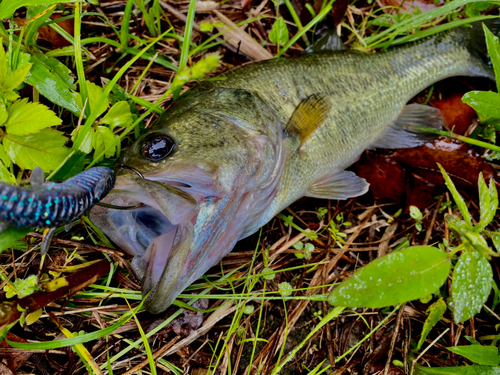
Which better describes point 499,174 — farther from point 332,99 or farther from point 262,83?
point 262,83

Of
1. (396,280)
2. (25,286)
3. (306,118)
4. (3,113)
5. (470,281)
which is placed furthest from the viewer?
(306,118)

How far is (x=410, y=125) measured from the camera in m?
3.23

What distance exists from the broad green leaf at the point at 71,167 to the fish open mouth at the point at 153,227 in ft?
1.09

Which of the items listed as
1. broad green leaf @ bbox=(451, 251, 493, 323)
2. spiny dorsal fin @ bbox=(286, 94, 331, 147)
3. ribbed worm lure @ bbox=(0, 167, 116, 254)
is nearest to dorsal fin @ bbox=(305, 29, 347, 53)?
spiny dorsal fin @ bbox=(286, 94, 331, 147)

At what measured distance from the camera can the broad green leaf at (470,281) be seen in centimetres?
209

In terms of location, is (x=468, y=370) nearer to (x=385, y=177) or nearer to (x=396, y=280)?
(x=396, y=280)

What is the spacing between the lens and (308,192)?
290 centimetres

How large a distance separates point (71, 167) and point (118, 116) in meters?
0.46

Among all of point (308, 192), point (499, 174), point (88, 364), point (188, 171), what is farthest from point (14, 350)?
point (499, 174)

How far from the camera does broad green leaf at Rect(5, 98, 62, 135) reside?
226 centimetres

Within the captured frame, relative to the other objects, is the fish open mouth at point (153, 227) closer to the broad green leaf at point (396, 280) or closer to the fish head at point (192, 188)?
the fish head at point (192, 188)

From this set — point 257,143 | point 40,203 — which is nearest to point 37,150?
point 40,203

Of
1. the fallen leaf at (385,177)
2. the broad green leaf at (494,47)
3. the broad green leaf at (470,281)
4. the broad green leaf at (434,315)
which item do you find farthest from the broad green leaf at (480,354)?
the broad green leaf at (494,47)

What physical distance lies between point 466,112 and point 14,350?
3.83 meters
